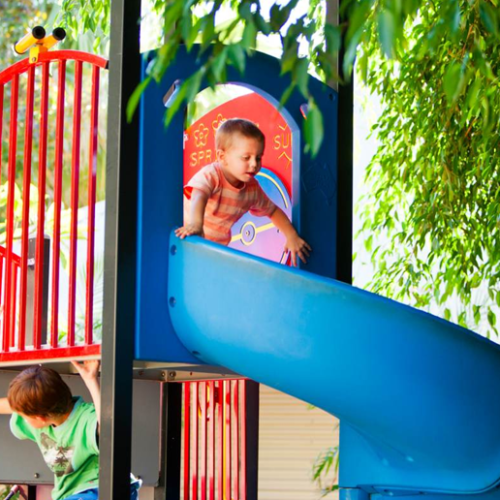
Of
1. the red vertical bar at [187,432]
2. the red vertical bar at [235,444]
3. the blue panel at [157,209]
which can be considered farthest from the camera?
the red vertical bar at [187,432]

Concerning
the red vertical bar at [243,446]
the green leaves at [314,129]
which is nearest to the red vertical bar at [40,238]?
the red vertical bar at [243,446]

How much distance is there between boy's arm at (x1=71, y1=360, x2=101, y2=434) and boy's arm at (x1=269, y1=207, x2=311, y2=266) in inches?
39.5

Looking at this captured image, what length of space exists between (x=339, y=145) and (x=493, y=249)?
49.5 inches

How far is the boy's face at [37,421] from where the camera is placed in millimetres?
3582

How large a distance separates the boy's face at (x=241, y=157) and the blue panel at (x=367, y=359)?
2.05 ft

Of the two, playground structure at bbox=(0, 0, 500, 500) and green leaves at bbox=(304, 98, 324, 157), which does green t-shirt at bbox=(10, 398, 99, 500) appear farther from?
green leaves at bbox=(304, 98, 324, 157)

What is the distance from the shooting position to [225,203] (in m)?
3.95

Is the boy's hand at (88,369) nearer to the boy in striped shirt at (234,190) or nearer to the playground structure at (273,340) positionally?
the playground structure at (273,340)

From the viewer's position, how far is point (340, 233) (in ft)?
13.8

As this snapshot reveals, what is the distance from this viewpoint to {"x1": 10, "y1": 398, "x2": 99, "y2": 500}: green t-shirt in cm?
354

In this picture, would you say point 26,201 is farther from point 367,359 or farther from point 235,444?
point 235,444

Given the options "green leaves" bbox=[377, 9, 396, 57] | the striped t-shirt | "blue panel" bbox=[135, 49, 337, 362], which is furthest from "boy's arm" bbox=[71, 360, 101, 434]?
"green leaves" bbox=[377, 9, 396, 57]

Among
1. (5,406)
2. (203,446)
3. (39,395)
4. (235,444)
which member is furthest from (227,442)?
(39,395)

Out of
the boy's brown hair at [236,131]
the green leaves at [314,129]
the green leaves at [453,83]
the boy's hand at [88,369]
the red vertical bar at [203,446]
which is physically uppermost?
the boy's brown hair at [236,131]
